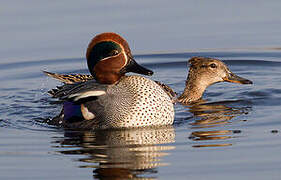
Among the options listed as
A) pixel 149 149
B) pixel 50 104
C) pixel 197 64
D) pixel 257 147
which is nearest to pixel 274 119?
pixel 257 147

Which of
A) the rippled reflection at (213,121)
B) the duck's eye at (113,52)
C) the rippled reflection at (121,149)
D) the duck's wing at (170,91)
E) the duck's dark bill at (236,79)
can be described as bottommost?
the rippled reflection at (121,149)

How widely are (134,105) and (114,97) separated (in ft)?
0.90

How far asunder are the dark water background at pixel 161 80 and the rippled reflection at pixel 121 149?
1 cm

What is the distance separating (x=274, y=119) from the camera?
32.1ft

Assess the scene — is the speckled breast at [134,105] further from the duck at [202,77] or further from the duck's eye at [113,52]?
the duck at [202,77]

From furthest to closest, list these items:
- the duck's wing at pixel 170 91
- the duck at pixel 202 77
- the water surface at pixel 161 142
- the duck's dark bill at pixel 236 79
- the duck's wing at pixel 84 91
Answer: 1. the duck at pixel 202 77
2. the duck's dark bill at pixel 236 79
3. the duck's wing at pixel 170 91
4. the duck's wing at pixel 84 91
5. the water surface at pixel 161 142

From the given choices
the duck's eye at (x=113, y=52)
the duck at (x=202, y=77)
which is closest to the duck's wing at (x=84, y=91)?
the duck's eye at (x=113, y=52)

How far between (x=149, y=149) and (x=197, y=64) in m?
4.45

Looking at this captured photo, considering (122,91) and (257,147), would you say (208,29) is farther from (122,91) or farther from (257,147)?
(257,147)

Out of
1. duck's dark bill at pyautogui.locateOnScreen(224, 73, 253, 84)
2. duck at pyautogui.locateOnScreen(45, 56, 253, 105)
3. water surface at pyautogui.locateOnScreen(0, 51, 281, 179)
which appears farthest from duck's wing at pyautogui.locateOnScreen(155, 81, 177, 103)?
duck's dark bill at pyautogui.locateOnScreen(224, 73, 253, 84)

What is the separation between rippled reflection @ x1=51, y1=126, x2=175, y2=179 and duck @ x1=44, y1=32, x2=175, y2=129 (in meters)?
0.14

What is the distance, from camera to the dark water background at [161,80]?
782 centimetres

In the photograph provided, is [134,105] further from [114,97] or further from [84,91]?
[84,91]

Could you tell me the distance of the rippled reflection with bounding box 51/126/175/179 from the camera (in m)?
7.64
